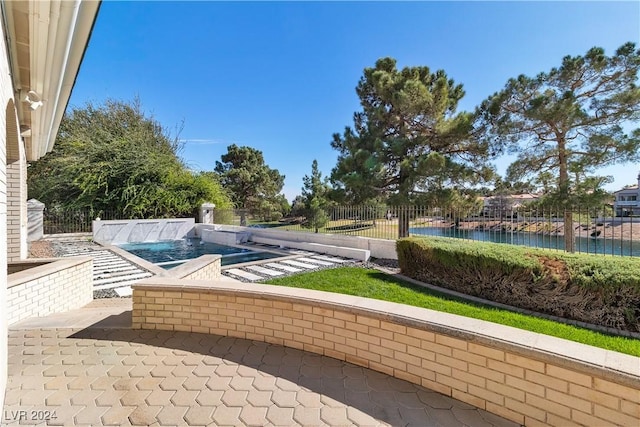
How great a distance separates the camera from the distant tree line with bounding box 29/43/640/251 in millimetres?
10016

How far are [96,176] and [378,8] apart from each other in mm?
16598

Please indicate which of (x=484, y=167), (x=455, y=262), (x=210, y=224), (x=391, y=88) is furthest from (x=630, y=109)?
(x=210, y=224)

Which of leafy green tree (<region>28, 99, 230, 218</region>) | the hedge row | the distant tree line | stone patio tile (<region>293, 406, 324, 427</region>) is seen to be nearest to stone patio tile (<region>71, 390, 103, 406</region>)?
stone patio tile (<region>293, 406, 324, 427</region>)

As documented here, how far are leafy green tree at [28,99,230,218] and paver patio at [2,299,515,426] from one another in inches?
619

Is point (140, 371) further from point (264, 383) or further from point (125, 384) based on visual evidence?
point (264, 383)

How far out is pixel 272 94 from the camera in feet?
56.6

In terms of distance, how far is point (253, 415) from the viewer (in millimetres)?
2012

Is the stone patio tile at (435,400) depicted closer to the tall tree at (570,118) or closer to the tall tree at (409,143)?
the tall tree at (409,143)

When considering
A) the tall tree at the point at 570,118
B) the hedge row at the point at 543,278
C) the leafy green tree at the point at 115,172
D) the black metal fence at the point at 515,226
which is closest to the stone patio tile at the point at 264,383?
the hedge row at the point at 543,278

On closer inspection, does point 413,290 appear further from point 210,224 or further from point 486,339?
point 210,224

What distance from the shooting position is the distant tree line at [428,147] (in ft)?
32.9

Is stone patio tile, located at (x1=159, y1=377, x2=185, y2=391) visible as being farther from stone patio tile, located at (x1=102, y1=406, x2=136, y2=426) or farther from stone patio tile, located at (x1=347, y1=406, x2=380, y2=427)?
stone patio tile, located at (x1=347, y1=406, x2=380, y2=427)

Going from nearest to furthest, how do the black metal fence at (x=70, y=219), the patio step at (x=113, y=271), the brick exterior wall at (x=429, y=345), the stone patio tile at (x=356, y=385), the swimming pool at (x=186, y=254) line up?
the brick exterior wall at (x=429, y=345) < the stone patio tile at (x=356, y=385) < the patio step at (x=113, y=271) < the swimming pool at (x=186, y=254) < the black metal fence at (x=70, y=219)

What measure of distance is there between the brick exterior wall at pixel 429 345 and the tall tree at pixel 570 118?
10.4 m
